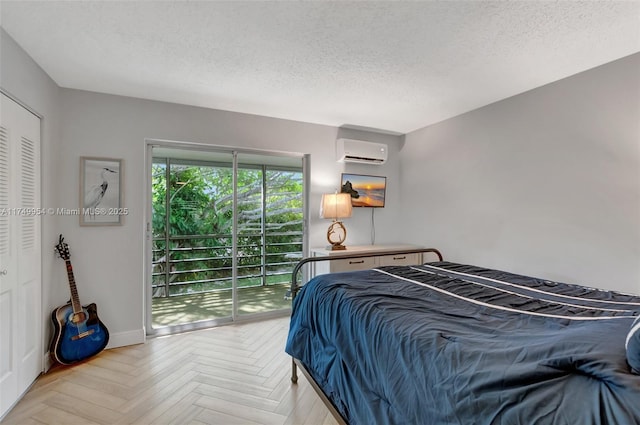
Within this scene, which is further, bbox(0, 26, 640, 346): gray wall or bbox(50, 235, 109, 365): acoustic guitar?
bbox(50, 235, 109, 365): acoustic guitar

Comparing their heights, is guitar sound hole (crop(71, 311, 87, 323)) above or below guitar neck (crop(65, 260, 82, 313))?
below

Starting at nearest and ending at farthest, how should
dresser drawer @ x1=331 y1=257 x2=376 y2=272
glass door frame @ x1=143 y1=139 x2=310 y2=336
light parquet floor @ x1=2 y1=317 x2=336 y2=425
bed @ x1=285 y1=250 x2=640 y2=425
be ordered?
bed @ x1=285 y1=250 x2=640 y2=425
light parquet floor @ x1=2 y1=317 x2=336 y2=425
glass door frame @ x1=143 y1=139 x2=310 y2=336
dresser drawer @ x1=331 y1=257 x2=376 y2=272

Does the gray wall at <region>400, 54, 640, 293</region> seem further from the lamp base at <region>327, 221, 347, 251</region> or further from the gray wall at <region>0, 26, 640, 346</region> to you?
the lamp base at <region>327, 221, 347, 251</region>

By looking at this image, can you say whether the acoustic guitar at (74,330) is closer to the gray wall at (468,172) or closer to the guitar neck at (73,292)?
the guitar neck at (73,292)

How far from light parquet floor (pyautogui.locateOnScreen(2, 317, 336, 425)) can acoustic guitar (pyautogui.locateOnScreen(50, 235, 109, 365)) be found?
99mm

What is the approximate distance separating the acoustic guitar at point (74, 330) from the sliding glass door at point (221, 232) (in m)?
0.58

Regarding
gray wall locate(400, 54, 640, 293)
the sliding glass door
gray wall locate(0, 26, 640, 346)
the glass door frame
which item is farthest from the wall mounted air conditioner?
gray wall locate(400, 54, 640, 293)

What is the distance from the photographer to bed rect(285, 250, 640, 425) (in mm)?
771

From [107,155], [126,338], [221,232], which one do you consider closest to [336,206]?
[221,232]

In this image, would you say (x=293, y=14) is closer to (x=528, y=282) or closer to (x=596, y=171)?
(x=528, y=282)

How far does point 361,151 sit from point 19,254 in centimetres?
346

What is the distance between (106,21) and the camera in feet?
5.93

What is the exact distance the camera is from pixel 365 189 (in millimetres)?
4121

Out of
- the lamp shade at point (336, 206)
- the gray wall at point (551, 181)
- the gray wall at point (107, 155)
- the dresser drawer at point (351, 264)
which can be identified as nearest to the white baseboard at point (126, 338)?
the gray wall at point (107, 155)
